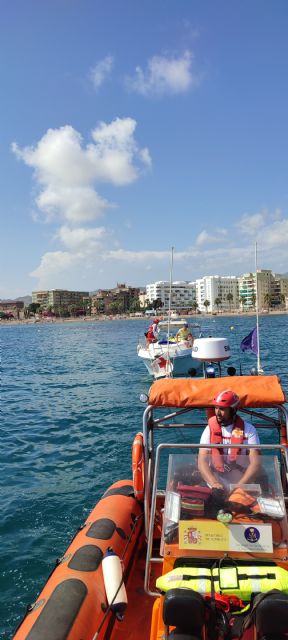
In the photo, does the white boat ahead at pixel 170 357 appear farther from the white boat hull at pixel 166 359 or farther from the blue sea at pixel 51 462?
the blue sea at pixel 51 462

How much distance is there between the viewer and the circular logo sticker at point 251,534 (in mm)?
3703

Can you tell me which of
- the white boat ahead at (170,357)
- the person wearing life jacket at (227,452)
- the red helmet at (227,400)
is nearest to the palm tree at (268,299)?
the white boat ahead at (170,357)

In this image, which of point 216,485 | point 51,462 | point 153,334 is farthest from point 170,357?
point 216,485

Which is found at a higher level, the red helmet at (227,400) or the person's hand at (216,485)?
the red helmet at (227,400)

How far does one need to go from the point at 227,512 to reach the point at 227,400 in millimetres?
1329

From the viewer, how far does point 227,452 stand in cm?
466

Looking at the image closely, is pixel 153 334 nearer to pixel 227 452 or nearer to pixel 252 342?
pixel 252 342

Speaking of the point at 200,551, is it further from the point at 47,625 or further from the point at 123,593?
the point at 47,625

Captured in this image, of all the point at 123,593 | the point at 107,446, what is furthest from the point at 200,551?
the point at 107,446

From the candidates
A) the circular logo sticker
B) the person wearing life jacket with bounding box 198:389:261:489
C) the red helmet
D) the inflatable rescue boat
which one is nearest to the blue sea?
the inflatable rescue boat

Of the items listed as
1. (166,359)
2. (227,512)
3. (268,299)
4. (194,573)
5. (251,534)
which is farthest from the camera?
(268,299)

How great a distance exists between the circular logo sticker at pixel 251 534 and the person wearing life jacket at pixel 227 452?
0.39 meters

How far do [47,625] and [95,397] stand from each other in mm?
17581

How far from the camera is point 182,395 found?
17.7 ft
